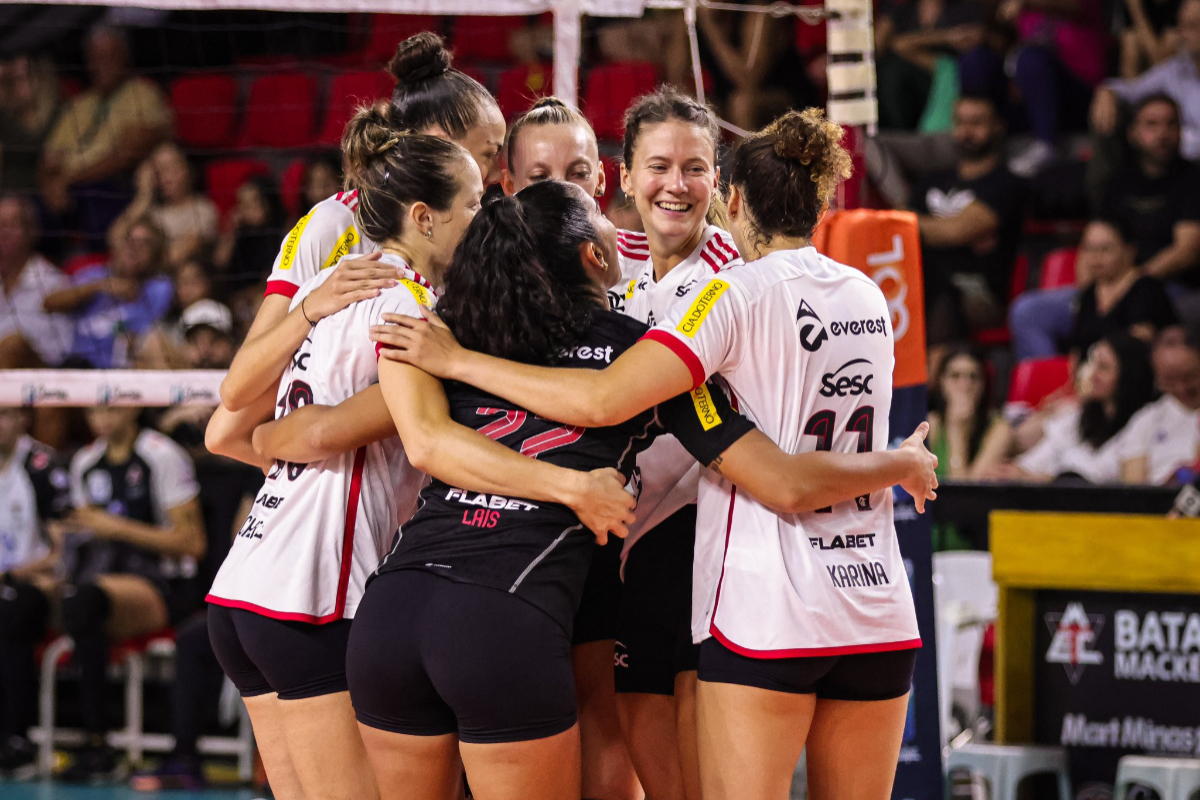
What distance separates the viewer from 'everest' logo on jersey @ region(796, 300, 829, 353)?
270cm

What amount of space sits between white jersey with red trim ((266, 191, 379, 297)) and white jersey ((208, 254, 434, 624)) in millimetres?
270

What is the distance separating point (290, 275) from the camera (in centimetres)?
325

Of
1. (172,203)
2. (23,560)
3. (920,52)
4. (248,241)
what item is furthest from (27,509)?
(920,52)

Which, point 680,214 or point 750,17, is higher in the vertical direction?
point 750,17

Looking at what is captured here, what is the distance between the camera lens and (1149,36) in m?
8.38

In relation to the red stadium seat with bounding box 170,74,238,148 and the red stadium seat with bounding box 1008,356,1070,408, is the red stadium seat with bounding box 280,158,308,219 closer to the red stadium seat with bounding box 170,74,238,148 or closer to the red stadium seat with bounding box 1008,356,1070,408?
the red stadium seat with bounding box 170,74,238,148

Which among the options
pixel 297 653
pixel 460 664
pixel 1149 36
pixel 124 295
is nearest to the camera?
pixel 460 664

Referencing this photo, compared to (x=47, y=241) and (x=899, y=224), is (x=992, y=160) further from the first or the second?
(x=47, y=241)

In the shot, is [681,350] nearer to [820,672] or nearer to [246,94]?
[820,672]

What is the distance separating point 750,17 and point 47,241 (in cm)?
527

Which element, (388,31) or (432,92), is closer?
(432,92)

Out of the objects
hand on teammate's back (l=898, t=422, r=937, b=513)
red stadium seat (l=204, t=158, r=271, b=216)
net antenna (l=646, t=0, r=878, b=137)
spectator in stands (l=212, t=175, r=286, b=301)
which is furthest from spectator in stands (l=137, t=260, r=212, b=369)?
hand on teammate's back (l=898, t=422, r=937, b=513)

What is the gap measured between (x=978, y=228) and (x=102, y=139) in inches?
242

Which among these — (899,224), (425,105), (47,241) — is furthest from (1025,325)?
(47,241)
